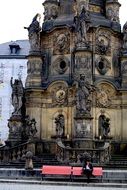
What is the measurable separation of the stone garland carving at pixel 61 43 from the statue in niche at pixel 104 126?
4.75m

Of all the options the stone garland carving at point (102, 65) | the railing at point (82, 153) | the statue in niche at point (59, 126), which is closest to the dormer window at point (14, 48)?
the stone garland carving at point (102, 65)

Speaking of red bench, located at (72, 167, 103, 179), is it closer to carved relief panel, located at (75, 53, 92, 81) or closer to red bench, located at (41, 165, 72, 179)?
red bench, located at (41, 165, 72, 179)

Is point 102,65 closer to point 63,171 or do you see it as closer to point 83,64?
point 83,64

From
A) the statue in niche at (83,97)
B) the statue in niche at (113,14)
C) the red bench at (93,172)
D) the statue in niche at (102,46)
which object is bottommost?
the red bench at (93,172)

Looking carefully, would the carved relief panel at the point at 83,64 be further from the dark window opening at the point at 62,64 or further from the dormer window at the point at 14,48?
the dormer window at the point at 14,48

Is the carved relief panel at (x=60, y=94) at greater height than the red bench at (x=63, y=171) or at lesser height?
greater

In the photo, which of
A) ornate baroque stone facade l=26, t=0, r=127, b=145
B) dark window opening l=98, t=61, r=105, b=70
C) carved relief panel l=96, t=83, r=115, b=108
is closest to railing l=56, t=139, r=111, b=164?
ornate baroque stone facade l=26, t=0, r=127, b=145

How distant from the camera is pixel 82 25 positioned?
31.5 metres

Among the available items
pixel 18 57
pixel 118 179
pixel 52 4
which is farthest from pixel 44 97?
pixel 18 57

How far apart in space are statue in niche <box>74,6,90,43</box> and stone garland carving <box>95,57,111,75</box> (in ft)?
5.16

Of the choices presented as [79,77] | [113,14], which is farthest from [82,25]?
[113,14]

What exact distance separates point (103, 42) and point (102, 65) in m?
1.47

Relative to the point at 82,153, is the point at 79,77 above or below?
above

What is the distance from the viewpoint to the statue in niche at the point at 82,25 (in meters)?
31.5
